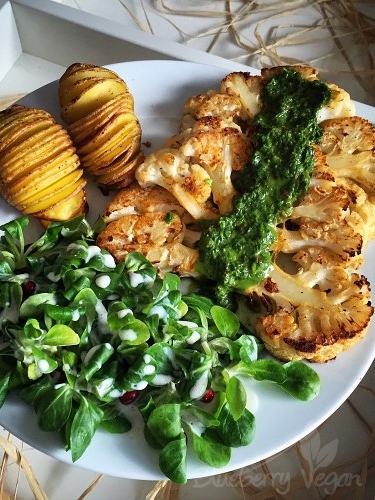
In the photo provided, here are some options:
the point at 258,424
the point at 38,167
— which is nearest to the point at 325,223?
the point at 258,424

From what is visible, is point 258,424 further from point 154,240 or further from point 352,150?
point 352,150

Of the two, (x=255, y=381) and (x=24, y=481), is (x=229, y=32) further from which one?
(x=24, y=481)

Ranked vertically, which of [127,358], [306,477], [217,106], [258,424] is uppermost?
[217,106]

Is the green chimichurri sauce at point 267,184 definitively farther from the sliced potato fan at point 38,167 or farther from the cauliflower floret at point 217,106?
the sliced potato fan at point 38,167

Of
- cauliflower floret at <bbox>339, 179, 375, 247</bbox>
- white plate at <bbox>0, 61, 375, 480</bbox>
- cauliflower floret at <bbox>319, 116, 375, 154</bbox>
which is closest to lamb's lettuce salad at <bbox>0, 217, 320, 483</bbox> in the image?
white plate at <bbox>0, 61, 375, 480</bbox>

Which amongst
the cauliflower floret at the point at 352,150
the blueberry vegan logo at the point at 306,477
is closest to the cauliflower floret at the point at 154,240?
the cauliflower floret at the point at 352,150

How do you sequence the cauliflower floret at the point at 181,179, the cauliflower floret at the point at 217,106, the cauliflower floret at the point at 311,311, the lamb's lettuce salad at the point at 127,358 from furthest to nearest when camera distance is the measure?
the cauliflower floret at the point at 217,106, the cauliflower floret at the point at 181,179, the cauliflower floret at the point at 311,311, the lamb's lettuce salad at the point at 127,358

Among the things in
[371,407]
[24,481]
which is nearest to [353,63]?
[371,407]

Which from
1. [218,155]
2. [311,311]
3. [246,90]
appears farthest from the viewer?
[246,90]
